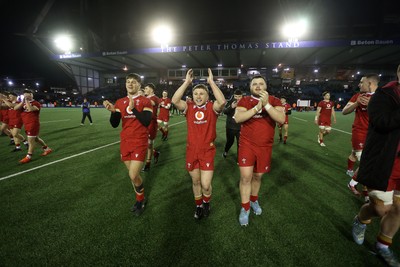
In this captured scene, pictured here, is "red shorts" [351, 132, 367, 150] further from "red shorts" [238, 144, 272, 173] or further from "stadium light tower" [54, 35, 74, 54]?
"stadium light tower" [54, 35, 74, 54]

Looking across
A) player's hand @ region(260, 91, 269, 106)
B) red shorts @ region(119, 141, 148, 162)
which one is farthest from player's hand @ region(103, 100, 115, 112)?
player's hand @ region(260, 91, 269, 106)

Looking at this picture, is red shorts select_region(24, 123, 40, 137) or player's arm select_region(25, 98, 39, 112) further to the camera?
red shorts select_region(24, 123, 40, 137)

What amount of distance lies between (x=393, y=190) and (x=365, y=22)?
43.8m

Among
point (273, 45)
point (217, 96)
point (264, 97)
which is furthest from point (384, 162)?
point (273, 45)

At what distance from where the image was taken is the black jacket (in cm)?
195

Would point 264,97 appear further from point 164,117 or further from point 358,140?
point 164,117

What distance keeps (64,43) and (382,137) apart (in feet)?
146

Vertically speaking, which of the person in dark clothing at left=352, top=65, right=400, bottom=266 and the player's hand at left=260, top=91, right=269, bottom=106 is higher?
the player's hand at left=260, top=91, right=269, bottom=106

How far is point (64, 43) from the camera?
34.9 meters

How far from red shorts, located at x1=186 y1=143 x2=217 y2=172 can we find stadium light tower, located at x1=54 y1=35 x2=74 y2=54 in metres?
40.5

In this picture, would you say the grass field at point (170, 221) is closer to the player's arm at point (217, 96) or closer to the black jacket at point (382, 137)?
the black jacket at point (382, 137)

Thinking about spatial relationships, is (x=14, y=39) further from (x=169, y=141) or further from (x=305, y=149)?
(x=305, y=149)

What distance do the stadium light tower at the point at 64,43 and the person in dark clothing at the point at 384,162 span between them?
4231 centimetres

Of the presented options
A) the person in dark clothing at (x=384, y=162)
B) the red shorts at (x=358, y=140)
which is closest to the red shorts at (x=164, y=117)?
the red shorts at (x=358, y=140)
